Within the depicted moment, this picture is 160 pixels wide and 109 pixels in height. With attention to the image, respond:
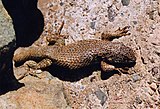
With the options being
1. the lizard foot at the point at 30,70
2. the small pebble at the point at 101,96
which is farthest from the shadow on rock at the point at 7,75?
the small pebble at the point at 101,96

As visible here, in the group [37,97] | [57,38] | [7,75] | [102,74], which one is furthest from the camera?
[57,38]

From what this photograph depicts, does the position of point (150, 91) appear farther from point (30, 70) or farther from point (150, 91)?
point (30, 70)

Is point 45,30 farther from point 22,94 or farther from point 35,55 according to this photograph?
point 22,94

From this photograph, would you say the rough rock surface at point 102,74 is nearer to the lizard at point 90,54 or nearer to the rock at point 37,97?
the rock at point 37,97

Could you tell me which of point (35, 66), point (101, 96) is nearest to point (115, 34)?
point (101, 96)

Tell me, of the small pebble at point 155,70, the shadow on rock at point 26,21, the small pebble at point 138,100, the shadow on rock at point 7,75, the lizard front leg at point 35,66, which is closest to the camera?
the shadow on rock at point 7,75

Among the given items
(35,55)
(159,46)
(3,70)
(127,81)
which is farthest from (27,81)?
(159,46)
